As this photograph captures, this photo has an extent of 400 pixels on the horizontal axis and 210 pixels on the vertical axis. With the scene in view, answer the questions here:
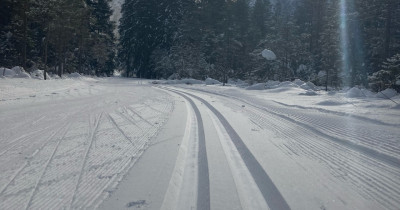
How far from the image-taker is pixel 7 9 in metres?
26.6

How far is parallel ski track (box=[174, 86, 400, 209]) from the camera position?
8.86 feet

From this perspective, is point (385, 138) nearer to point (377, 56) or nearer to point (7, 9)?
point (377, 56)

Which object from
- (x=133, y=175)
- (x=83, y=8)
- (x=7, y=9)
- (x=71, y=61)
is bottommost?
(x=133, y=175)

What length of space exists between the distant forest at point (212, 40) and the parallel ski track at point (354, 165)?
11333mm

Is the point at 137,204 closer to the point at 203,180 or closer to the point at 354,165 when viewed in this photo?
the point at 203,180

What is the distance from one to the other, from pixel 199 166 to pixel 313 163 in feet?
4.68

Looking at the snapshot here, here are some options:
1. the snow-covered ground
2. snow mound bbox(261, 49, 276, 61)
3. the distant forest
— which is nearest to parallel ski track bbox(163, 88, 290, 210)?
the snow-covered ground

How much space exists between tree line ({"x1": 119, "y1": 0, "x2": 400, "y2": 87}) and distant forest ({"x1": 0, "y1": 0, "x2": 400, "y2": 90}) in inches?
4.2

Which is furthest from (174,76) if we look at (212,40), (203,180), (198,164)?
(203,180)

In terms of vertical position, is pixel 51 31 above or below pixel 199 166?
above

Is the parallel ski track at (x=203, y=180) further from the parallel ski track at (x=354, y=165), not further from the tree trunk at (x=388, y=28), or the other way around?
the tree trunk at (x=388, y=28)

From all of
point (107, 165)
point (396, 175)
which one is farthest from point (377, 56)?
point (107, 165)

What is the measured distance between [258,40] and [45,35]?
26.7 meters

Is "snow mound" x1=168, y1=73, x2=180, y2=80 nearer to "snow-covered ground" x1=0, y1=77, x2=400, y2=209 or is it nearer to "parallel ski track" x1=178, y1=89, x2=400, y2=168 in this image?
"snow-covered ground" x1=0, y1=77, x2=400, y2=209
